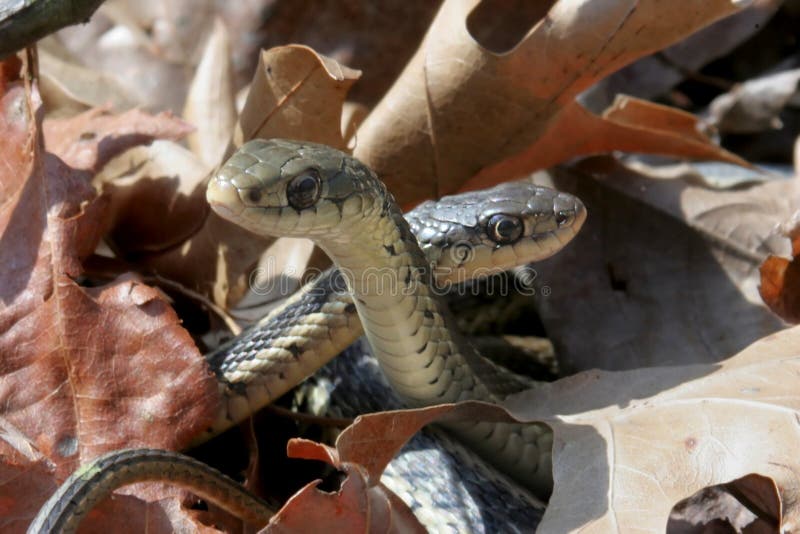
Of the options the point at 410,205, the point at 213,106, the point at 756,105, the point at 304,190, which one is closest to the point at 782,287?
the point at 410,205

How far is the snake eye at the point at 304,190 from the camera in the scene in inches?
80.8

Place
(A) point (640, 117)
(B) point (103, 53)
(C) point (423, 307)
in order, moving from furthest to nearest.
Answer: (B) point (103, 53) < (A) point (640, 117) < (C) point (423, 307)

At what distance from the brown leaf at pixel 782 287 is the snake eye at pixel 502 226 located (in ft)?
2.08

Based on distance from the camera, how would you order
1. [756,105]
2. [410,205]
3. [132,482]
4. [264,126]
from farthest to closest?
[756,105] → [410,205] → [264,126] → [132,482]

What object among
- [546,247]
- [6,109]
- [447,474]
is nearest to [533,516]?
[447,474]

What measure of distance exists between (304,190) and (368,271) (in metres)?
0.26

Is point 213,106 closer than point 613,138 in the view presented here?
No

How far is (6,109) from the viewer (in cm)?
253

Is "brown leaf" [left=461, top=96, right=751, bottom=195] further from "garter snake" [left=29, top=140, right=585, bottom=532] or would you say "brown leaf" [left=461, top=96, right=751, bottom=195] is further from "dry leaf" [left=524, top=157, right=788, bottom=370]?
"garter snake" [left=29, top=140, right=585, bottom=532]

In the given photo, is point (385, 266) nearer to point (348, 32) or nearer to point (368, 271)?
point (368, 271)

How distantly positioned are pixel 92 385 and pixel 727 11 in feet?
5.98

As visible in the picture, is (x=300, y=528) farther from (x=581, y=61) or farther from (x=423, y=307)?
(x=581, y=61)

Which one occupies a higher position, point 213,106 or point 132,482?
point 132,482

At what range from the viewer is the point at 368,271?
87.8 inches
